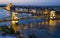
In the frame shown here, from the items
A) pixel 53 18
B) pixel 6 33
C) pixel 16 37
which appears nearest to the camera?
pixel 16 37

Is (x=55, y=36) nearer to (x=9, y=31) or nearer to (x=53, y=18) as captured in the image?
(x=9, y=31)

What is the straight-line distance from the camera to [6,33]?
7223mm

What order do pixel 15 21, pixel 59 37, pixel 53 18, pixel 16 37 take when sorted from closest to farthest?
1. pixel 16 37
2. pixel 59 37
3. pixel 15 21
4. pixel 53 18

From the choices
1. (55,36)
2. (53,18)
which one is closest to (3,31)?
(55,36)

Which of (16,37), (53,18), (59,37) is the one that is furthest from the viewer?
(53,18)

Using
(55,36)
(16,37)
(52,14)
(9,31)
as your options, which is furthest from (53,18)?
(16,37)

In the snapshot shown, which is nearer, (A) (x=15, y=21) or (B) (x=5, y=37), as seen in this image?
(B) (x=5, y=37)

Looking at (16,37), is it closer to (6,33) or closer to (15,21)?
(6,33)

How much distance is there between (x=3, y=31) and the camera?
24.8 ft

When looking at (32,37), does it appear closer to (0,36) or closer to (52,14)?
(0,36)

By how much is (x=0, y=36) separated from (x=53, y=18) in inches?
285

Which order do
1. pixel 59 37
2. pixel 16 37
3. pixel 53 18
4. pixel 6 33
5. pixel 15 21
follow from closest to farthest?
pixel 16 37, pixel 6 33, pixel 59 37, pixel 15 21, pixel 53 18

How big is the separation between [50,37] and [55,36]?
0.37 meters

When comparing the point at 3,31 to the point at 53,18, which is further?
the point at 53,18
